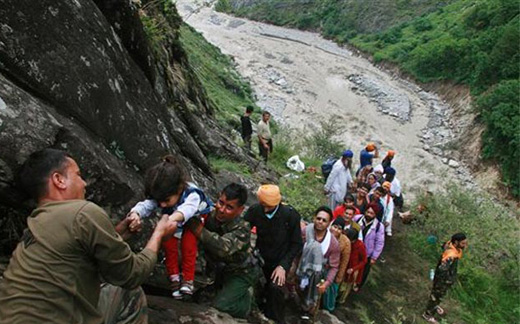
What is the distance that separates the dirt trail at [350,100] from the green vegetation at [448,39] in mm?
1881

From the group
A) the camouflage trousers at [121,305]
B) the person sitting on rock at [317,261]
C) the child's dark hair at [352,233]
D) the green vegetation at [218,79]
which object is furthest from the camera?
the green vegetation at [218,79]

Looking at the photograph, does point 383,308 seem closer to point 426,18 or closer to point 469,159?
point 469,159

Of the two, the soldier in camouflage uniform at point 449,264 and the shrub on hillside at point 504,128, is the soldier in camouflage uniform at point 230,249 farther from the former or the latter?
the shrub on hillside at point 504,128

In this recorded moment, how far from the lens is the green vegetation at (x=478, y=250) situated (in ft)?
27.5

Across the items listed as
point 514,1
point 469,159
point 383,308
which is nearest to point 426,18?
point 514,1

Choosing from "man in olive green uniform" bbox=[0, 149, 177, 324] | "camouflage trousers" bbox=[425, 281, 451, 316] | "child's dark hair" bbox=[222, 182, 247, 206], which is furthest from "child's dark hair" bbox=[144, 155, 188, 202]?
"camouflage trousers" bbox=[425, 281, 451, 316]

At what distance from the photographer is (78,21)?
4152 mm

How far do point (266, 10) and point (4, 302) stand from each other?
54.7m

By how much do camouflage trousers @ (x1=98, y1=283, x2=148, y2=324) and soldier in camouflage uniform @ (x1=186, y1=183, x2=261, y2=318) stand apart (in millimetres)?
754

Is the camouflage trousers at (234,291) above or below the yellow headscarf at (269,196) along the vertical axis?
below

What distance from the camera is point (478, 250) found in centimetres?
995

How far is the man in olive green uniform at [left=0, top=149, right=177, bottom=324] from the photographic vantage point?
85.0 inches

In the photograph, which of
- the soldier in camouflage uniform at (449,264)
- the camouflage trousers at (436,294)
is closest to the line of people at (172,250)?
the soldier in camouflage uniform at (449,264)

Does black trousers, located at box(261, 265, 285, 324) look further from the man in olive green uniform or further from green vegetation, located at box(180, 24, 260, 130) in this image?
green vegetation, located at box(180, 24, 260, 130)
